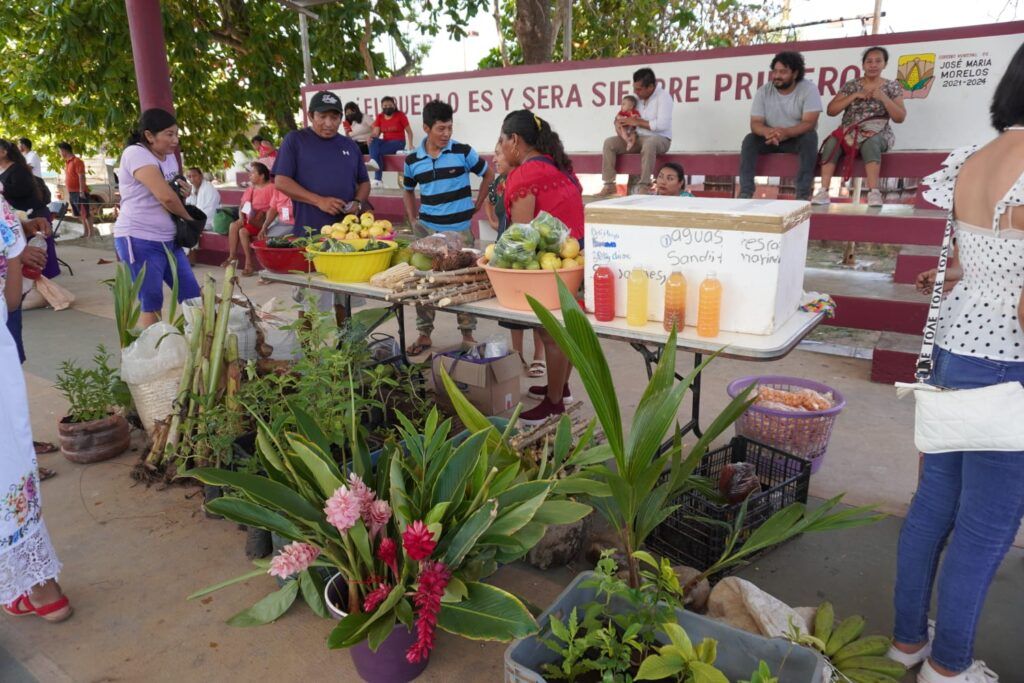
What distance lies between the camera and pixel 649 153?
695 cm

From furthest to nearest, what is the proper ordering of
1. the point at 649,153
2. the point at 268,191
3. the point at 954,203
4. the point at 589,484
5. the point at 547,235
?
the point at 268,191 → the point at 649,153 → the point at 547,235 → the point at 589,484 → the point at 954,203

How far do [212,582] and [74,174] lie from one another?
1344cm

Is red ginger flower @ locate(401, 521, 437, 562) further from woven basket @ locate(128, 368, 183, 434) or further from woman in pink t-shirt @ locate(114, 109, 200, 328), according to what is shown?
woman in pink t-shirt @ locate(114, 109, 200, 328)

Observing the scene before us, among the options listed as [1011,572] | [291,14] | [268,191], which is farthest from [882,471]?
[291,14]

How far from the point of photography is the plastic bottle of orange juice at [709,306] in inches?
95.4

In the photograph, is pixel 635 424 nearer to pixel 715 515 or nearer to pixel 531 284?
pixel 715 515

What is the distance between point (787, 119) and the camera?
606cm

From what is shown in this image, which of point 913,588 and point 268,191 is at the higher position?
point 268,191

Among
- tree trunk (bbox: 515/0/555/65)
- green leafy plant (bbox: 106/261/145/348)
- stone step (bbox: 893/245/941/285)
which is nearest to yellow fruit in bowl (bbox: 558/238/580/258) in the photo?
green leafy plant (bbox: 106/261/145/348)

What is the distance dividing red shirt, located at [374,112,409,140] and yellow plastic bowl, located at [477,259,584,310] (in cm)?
680

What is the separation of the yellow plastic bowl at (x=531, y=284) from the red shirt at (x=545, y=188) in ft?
1.98

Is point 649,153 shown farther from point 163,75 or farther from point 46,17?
point 46,17

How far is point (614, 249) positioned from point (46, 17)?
10.9 meters

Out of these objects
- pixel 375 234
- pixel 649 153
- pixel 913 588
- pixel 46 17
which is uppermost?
pixel 46 17
